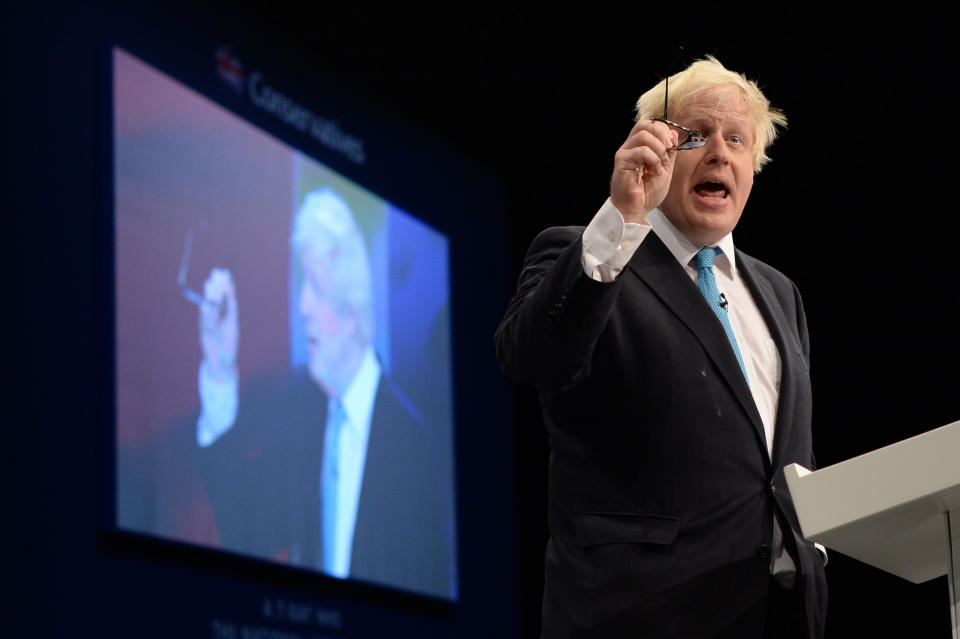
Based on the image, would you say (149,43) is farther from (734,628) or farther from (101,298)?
(734,628)

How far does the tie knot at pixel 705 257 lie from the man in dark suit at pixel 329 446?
9.72 feet

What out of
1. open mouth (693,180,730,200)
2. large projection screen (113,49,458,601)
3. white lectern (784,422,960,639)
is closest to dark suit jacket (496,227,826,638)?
open mouth (693,180,730,200)

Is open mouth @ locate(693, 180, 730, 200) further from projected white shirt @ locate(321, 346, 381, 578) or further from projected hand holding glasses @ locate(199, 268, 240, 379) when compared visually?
projected white shirt @ locate(321, 346, 381, 578)

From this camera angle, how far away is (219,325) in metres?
4.75

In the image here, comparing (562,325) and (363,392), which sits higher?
(363,392)

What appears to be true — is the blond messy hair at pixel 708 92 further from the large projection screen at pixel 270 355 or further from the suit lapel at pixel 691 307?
the large projection screen at pixel 270 355

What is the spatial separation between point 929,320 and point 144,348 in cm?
332

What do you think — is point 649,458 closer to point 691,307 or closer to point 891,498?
point 691,307

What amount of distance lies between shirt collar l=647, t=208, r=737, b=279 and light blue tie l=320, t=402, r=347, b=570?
3.41 meters

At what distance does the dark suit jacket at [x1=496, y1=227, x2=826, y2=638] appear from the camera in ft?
5.52

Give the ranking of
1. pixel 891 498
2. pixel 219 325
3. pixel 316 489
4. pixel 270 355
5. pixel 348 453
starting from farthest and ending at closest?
pixel 348 453 < pixel 316 489 < pixel 270 355 < pixel 219 325 < pixel 891 498

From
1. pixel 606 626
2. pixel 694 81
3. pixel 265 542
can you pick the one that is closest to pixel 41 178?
pixel 265 542

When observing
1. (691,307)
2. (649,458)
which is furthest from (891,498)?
(691,307)

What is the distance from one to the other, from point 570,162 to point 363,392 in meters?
1.77
